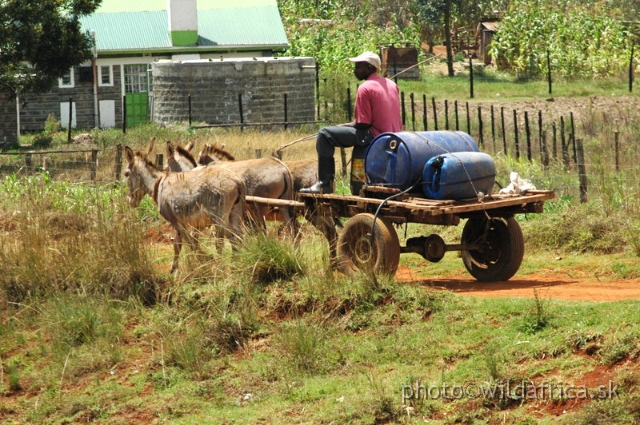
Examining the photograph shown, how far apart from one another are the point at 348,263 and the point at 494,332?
2337mm

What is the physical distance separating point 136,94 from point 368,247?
104ft

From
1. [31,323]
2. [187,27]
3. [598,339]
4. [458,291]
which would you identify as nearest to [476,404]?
[598,339]

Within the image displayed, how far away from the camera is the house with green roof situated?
41.4 meters

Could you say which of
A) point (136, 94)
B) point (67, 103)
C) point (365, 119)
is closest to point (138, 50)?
point (136, 94)

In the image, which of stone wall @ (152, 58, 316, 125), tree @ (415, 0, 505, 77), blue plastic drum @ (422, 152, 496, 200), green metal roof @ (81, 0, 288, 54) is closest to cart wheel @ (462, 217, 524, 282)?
blue plastic drum @ (422, 152, 496, 200)

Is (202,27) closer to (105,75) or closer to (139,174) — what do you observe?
(105,75)

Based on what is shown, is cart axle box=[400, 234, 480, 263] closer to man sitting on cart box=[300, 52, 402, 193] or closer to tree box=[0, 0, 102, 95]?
man sitting on cart box=[300, 52, 402, 193]

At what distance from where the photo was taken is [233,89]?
35.4 m

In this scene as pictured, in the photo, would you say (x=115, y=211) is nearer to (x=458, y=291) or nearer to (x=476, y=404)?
(x=458, y=291)

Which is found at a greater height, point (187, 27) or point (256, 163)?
point (187, 27)

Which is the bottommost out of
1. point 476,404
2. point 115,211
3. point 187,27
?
point 476,404

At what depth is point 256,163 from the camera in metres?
13.9

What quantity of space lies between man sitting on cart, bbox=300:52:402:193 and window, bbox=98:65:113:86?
32036 millimetres

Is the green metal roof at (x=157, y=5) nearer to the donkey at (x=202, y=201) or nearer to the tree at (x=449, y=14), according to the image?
the tree at (x=449, y=14)
